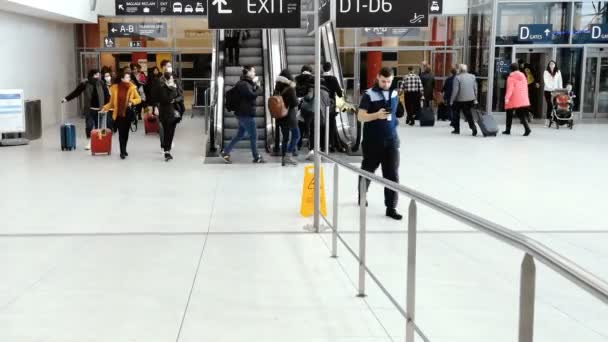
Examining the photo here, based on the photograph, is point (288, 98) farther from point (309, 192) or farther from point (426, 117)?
point (426, 117)

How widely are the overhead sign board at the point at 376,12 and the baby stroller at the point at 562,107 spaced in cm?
1314

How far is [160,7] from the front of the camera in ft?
73.8

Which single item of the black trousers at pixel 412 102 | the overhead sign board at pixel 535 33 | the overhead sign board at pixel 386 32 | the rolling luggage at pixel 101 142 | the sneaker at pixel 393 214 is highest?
the overhead sign board at pixel 386 32

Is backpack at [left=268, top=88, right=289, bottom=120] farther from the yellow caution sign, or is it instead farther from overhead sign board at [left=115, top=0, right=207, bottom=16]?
overhead sign board at [left=115, top=0, right=207, bottom=16]

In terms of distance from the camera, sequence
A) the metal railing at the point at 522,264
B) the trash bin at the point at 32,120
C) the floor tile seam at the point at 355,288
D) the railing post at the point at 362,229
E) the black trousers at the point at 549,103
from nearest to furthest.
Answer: the metal railing at the point at 522,264, the floor tile seam at the point at 355,288, the railing post at the point at 362,229, the trash bin at the point at 32,120, the black trousers at the point at 549,103

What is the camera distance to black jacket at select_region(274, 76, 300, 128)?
1202 cm

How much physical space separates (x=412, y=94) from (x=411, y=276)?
684 inches

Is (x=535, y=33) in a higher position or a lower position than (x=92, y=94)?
higher

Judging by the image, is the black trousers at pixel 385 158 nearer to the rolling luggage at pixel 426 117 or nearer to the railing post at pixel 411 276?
the railing post at pixel 411 276

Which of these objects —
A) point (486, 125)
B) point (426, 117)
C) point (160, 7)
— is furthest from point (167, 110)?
point (160, 7)

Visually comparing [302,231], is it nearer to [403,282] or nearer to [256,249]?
[256,249]

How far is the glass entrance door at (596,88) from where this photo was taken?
22344 millimetres

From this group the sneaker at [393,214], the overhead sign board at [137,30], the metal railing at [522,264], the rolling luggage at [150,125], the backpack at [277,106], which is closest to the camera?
the metal railing at [522,264]

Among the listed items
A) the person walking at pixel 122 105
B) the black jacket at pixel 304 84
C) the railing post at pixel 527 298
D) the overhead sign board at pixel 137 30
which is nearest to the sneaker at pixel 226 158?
the black jacket at pixel 304 84
